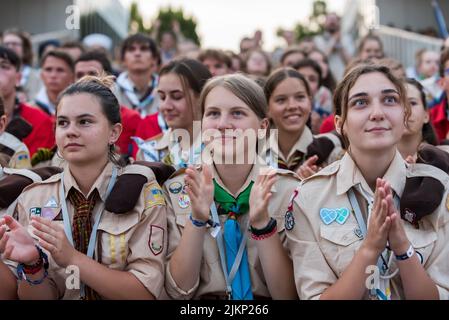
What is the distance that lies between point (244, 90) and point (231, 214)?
2.41 feet

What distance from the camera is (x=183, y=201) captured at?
3361 mm

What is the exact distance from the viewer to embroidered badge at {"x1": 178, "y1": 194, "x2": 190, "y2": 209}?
3340 mm

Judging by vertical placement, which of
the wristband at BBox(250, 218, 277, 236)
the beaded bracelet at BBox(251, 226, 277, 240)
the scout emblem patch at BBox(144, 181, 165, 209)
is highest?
the scout emblem patch at BBox(144, 181, 165, 209)

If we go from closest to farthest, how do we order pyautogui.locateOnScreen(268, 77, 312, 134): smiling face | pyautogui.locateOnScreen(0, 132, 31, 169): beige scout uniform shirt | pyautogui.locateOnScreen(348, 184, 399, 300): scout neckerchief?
pyautogui.locateOnScreen(348, 184, 399, 300): scout neckerchief, pyautogui.locateOnScreen(0, 132, 31, 169): beige scout uniform shirt, pyautogui.locateOnScreen(268, 77, 312, 134): smiling face

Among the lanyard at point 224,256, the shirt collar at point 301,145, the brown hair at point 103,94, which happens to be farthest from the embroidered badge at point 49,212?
the shirt collar at point 301,145

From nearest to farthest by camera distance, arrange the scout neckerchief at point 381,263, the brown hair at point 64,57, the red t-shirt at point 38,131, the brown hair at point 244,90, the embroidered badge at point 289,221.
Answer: the scout neckerchief at point 381,263 → the embroidered badge at point 289,221 → the brown hair at point 244,90 → the red t-shirt at point 38,131 → the brown hair at point 64,57

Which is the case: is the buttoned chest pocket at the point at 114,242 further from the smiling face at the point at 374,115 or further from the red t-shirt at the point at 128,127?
the red t-shirt at the point at 128,127

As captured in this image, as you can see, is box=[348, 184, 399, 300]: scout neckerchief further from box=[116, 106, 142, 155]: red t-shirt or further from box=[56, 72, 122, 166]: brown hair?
box=[116, 106, 142, 155]: red t-shirt

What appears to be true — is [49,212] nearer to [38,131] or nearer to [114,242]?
[114,242]

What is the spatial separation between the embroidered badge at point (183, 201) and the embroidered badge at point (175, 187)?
4 cm

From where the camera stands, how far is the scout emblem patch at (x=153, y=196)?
319 centimetres

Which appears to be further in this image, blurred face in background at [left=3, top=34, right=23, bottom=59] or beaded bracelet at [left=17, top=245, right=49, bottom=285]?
blurred face in background at [left=3, top=34, right=23, bottom=59]

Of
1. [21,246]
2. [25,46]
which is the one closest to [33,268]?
[21,246]

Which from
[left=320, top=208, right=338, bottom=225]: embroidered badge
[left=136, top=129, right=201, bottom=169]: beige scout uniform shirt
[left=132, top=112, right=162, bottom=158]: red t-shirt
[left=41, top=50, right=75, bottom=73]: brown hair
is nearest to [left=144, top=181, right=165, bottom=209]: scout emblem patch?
[left=320, top=208, right=338, bottom=225]: embroidered badge
